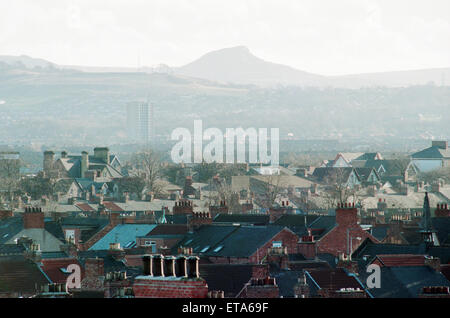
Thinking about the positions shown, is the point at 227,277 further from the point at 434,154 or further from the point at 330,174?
the point at 434,154

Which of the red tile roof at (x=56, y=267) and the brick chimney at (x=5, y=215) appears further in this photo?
the brick chimney at (x=5, y=215)

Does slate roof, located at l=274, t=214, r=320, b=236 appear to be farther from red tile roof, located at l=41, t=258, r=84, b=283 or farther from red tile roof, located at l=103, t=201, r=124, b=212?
red tile roof, located at l=103, t=201, r=124, b=212

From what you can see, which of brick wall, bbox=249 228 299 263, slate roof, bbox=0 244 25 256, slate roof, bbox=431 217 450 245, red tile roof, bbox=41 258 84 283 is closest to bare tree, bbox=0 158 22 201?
slate roof, bbox=0 244 25 256

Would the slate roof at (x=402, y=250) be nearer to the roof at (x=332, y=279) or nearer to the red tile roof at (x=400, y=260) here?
the red tile roof at (x=400, y=260)

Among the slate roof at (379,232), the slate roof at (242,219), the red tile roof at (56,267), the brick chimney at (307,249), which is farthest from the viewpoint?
the slate roof at (242,219)

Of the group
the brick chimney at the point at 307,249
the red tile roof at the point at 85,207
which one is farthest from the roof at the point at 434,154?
the brick chimney at the point at 307,249

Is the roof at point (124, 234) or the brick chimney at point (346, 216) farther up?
the brick chimney at point (346, 216)

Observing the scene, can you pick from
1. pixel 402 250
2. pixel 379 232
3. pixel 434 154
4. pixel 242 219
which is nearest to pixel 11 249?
pixel 402 250
